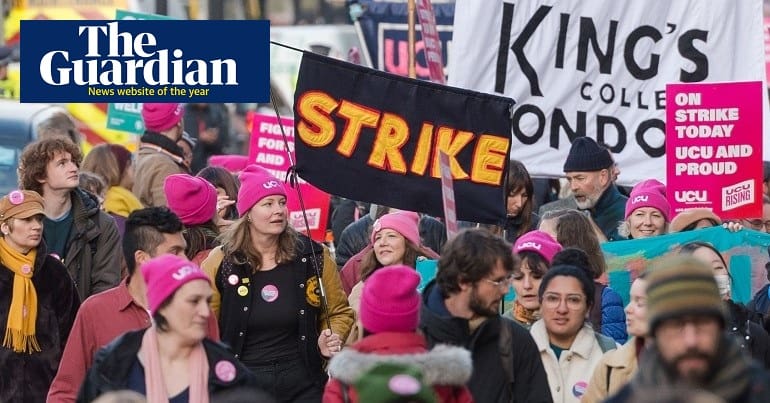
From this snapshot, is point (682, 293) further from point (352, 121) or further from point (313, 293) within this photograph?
point (352, 121)

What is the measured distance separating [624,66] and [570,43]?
14.6 inches

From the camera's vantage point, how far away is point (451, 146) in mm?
9297

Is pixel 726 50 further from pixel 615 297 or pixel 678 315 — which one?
pixel 678 315

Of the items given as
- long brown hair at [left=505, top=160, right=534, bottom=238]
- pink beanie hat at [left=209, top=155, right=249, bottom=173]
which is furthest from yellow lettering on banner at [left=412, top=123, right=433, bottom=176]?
pink beanie hat at [left=209, top=155, right=249, bottom=173]

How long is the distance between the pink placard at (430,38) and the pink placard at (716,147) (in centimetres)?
334

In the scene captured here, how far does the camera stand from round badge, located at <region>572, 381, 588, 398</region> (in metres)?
7.66

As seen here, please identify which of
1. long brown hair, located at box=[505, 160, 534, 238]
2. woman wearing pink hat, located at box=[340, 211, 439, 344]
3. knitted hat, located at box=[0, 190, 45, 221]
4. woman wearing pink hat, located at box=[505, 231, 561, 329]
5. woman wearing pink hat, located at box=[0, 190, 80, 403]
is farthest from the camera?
long brown hair, located at box=[505, 160, 534, 238]

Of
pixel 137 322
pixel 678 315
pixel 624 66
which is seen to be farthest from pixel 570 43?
pixel 678 315

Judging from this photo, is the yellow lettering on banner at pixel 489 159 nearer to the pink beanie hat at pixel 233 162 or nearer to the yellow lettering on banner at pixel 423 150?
the yellow lettering on banner at pixel 423 150

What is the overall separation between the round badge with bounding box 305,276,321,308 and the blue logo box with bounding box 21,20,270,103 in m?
0.98

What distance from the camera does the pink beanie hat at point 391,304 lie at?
21.0 ft

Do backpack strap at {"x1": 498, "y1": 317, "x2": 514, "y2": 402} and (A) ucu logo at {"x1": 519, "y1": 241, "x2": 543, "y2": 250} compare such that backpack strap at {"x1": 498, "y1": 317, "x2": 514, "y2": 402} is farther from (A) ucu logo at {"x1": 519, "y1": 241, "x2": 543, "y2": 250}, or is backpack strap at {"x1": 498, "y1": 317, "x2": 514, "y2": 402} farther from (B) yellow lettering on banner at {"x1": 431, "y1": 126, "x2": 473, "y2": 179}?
(B) yellow lettering on banner at {"x1": 431, "y1": 126, "x2": 473, "y2": 179}

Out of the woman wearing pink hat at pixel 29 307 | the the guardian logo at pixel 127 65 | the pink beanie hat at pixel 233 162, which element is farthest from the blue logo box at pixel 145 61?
the pink beanie hat at pixel 233 162

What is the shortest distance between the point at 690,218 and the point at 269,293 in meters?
2.88
